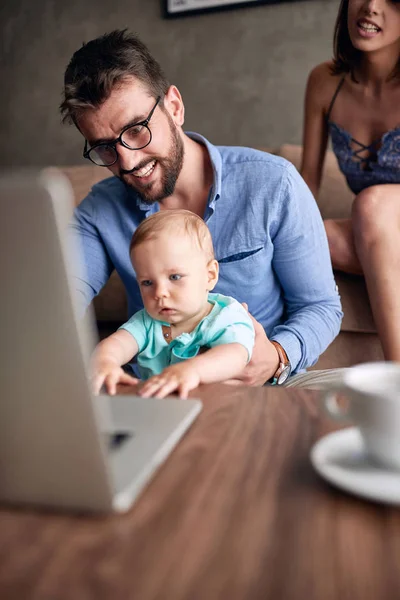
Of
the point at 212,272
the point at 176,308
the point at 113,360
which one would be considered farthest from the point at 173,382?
the point at 212,272

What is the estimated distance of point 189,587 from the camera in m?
0.40

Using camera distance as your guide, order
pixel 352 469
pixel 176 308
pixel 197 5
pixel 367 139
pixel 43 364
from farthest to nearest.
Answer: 1. pixel 197 5
2. pixel 367 139
3. pixel 176 308
4. pixel 352 469
5. pixel 43 364

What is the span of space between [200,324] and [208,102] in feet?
7.54

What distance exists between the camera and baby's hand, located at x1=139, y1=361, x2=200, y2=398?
77 cm

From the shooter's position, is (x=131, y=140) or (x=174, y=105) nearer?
(x=131, y=140)

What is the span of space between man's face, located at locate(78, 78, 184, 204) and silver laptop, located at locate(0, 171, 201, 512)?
0.99 m

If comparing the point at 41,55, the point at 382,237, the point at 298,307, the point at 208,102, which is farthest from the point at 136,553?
the point at 41,55

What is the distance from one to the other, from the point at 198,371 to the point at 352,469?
1.13 feet

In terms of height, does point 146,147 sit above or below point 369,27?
below

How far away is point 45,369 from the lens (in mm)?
406

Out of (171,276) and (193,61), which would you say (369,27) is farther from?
(193,61)

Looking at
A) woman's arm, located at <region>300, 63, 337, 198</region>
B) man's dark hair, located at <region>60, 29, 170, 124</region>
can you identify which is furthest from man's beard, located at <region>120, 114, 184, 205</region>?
woman's arm, located at <region>300, 63, 337, 198</region>

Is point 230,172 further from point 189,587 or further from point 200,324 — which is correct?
point 189,587

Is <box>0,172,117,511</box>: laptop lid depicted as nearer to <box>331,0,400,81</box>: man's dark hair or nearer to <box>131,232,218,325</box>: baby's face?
Result: <box>131,232,218,325</box>: baby's face
